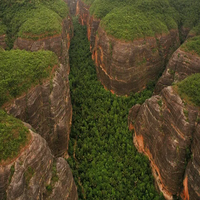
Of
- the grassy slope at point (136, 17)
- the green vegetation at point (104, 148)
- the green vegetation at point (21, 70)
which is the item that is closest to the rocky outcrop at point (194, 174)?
the green vegetation at point (104, 148)

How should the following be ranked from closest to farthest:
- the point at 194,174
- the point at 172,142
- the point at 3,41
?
the point at 194,174 → the point at 172,142 → the point at 3,41

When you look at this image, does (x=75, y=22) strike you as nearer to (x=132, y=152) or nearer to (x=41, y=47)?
(x=41, y=47)

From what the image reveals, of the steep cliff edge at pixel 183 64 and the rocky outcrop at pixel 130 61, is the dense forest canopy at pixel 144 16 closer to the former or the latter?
the rocky outcrop at pixel 130 61

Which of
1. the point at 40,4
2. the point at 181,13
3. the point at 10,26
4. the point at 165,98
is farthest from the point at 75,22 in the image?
the point at 165,98

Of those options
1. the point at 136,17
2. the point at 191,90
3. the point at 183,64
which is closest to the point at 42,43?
the point at 136,17

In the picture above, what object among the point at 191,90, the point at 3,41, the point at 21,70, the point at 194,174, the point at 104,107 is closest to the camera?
the point at 194,174

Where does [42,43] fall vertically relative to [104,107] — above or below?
above

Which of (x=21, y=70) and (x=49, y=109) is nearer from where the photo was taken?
(x=21, y=70)

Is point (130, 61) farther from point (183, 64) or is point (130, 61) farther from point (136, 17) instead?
point (136, 17)
